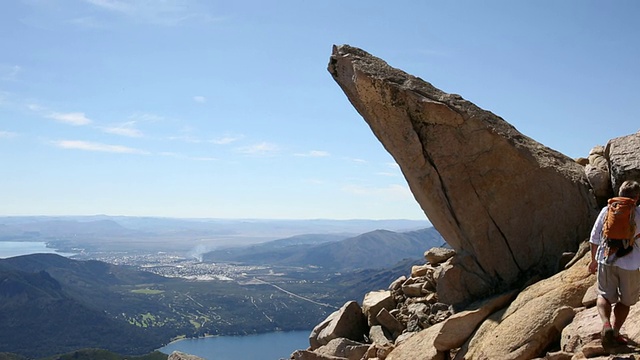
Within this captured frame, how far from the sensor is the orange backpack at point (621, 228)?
472 inches

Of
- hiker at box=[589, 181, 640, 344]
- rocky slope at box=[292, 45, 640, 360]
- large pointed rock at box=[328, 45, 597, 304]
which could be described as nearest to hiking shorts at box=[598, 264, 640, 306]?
hiker at box=[589, 181, 640, 344]

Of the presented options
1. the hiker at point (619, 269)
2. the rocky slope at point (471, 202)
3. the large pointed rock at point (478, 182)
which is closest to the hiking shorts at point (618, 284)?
the hiker at point (619, 269)

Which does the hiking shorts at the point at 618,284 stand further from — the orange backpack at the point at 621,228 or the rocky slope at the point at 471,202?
the rocky slope at the point at 471,202

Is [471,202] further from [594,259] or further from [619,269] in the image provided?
[619,269]

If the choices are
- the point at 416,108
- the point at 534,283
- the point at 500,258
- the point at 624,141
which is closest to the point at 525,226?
the point at 500,258

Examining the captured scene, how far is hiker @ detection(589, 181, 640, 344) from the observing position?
1188 cm

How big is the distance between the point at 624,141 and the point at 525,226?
4.24m

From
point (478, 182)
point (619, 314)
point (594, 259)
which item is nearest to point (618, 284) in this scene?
point (619, 314)

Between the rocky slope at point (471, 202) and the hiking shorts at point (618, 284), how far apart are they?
10.2 feet

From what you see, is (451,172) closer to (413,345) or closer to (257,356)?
(413,345)

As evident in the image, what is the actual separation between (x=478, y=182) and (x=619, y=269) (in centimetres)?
800

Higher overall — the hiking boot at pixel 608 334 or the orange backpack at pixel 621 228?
the orange backpack at pixel 621 228

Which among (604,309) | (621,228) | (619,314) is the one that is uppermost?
(621,228)

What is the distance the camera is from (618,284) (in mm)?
12117
